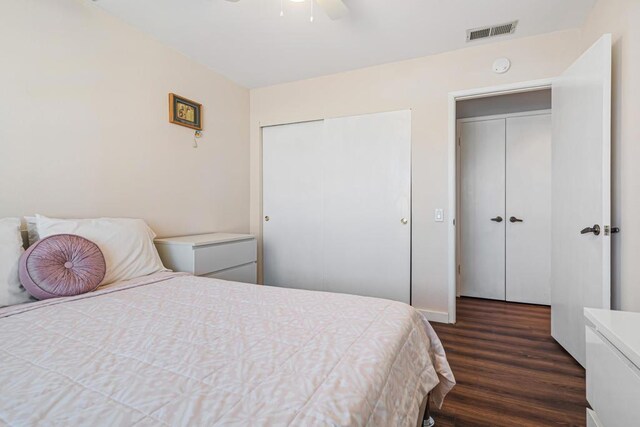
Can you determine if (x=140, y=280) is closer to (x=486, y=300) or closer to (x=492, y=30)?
(x=492, y=30)

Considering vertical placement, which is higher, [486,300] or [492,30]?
[492,30]

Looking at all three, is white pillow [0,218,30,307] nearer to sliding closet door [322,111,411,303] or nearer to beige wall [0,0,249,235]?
beige wall [0,0,249,235]

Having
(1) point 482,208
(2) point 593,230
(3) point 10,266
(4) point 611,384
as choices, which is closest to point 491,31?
(2) point 593,230

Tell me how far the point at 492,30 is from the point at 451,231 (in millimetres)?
1651

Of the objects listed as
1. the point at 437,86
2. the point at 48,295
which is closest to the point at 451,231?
the point at 437,86

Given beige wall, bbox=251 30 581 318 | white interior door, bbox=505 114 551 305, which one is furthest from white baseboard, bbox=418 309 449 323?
white interior door, bbox=505 114 551 305

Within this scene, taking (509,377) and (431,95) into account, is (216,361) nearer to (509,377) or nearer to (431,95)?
(509,377)

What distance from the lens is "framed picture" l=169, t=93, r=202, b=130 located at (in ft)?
8.71

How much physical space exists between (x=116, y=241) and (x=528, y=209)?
4033 mm

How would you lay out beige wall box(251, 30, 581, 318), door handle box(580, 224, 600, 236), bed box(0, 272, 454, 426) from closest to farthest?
bed box(0, 272, 454, 426) < door handle box(580, 224, 600, 236) < beige wall box(251, 30, 581, 318)

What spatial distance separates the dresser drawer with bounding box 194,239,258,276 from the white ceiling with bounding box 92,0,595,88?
5.60ft

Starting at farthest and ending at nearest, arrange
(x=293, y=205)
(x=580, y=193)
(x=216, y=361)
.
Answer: (x=293, y=205) < (x=580, y=193) < (x=216, y=361)

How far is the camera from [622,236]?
1754 mm

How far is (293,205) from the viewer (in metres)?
3.49
